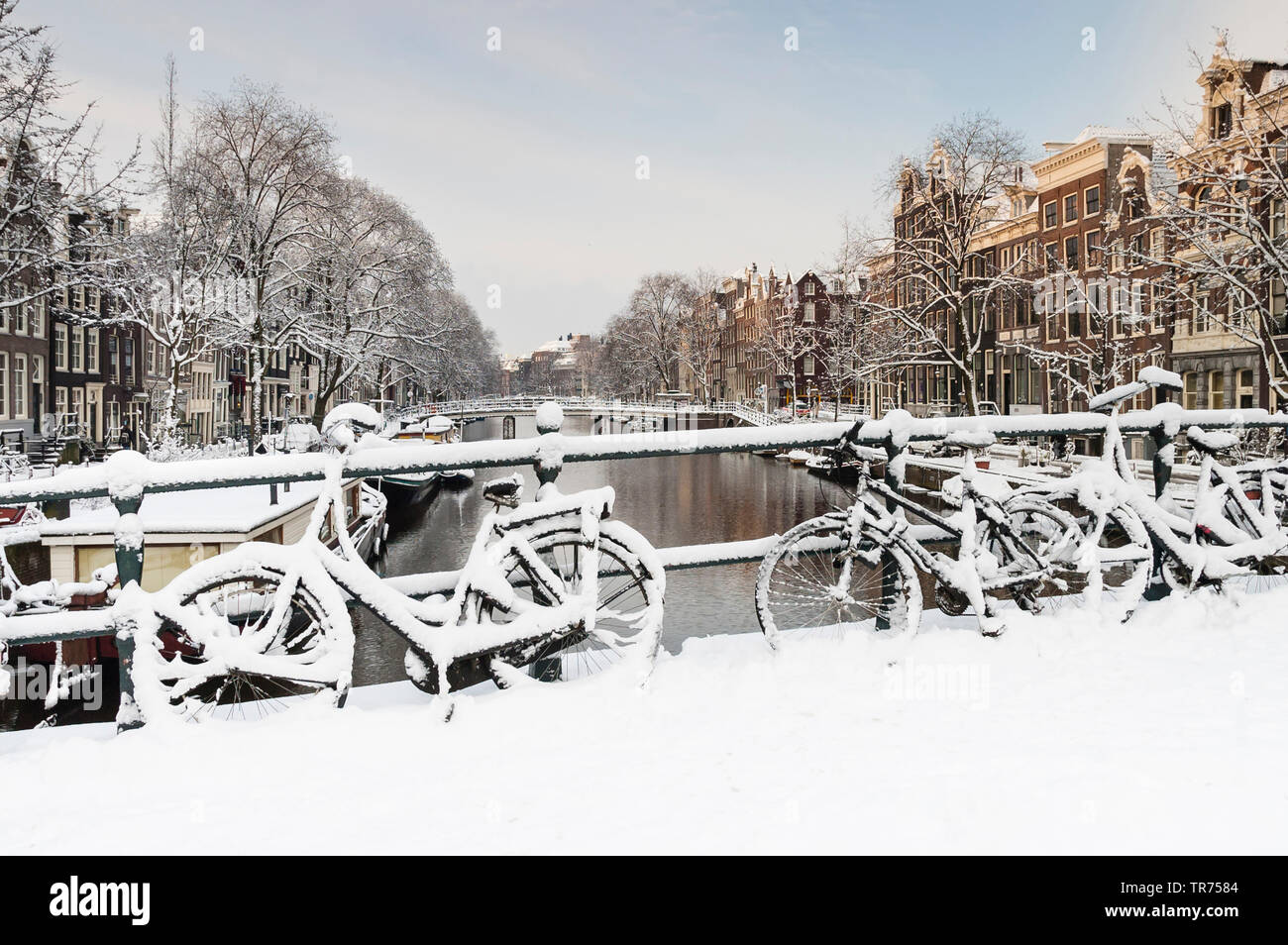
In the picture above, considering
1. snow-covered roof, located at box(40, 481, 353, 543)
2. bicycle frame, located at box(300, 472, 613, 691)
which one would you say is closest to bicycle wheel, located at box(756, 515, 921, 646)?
bicycle frame, located at box(300, 472, 613, 691)

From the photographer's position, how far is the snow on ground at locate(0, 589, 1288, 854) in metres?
2.55

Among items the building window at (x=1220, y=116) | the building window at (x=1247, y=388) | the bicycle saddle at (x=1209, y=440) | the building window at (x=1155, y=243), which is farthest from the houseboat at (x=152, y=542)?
the building window at (x=1247, y=388)

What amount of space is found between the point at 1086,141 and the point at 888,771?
38043 millimetres

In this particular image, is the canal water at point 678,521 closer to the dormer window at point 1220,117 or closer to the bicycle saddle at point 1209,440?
the bicycle saddle at point 1209,440

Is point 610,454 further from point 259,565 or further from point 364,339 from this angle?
point 364,339

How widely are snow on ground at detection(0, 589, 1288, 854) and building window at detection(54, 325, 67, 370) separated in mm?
39154

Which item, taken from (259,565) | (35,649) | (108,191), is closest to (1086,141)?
(108,191)

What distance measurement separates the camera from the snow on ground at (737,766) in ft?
8.38

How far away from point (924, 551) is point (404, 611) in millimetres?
2173

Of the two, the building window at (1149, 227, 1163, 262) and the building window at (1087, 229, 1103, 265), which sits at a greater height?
the building window at (1087, 229, 1103, 265)

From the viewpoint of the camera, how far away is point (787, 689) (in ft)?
11.9

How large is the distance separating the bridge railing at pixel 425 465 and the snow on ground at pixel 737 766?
42 cm

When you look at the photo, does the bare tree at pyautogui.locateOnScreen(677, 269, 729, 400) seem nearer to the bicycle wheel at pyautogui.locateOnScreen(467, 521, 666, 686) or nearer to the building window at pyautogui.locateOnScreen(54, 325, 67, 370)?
the building window at pyautogui.locateOnScreen(54, 325, 67, 370)
